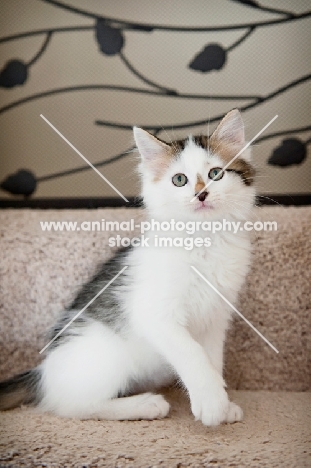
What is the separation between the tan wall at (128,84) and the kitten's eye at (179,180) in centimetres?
46

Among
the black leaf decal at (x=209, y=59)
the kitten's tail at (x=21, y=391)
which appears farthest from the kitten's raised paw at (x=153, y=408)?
the black leaf decal at (x=209, y=59)

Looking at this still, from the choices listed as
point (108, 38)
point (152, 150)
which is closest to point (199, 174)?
point (152, 150)

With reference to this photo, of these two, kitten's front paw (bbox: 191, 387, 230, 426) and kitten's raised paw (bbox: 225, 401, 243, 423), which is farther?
kitten's raised paw (bbox: 225, 401, 243, 423)

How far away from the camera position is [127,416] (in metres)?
0.91

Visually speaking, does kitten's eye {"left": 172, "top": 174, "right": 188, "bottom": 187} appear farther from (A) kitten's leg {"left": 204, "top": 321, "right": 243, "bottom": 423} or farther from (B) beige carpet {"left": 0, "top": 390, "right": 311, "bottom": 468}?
(B) beige carpet {"left": 0, "top": 390, "right": 311, "bottom": 468}

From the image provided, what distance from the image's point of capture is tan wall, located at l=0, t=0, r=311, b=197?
53.8 inches

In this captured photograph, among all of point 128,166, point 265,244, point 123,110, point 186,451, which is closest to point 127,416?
point 186,451

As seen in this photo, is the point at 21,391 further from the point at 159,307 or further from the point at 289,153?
the point at 289,153

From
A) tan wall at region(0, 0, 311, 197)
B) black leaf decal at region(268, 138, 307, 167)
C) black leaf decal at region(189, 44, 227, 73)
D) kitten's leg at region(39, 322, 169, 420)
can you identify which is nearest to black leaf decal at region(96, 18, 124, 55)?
tan wall at region(0, 0, 311, 197)

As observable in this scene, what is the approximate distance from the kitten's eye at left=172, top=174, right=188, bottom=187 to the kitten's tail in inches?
21.5

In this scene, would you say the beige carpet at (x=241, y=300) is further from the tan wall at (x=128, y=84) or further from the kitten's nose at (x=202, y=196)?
the kitten's nose at (x=202, y=196)

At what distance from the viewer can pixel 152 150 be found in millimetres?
1024

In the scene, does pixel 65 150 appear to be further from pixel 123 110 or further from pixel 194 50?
pixel 194 50

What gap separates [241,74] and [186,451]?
114cm
